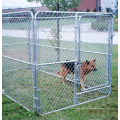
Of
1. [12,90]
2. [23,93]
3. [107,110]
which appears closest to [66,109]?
[107,110]

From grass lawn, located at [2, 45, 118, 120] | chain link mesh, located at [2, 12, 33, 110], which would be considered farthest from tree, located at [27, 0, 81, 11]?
grass lawn, located at [2, 45, 118, 120]

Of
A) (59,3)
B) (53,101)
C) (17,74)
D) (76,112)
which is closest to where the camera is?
(76,112)

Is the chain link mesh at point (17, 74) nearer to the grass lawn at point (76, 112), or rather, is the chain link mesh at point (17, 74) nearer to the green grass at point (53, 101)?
the green grass at point (53, 101)

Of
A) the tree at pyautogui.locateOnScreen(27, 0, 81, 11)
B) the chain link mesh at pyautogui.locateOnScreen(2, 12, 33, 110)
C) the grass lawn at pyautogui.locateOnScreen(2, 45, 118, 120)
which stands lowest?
the grass lawn at pyautogui.locateOnScreen(2, 45, 118, 120)

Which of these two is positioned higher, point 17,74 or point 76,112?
point 17,74

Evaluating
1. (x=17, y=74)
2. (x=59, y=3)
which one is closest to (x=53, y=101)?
(x=17, y=74)

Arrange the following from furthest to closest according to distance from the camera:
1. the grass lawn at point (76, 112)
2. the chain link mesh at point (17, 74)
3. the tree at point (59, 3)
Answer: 1. the tree at point (59, 3)
2. the chain link mesh at point (17, 74)
3. the grass lawn at point (76, 112)

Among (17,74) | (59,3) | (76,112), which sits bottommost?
(76,112)

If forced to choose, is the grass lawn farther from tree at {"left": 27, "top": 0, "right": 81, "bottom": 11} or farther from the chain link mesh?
tree at {"left": 27, "top": 0, "right": 81, "bottom": 11}

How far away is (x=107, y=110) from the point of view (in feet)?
12.8

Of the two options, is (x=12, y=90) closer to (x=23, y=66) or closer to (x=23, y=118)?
(x=23, y=118)

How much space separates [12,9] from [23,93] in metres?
5.61

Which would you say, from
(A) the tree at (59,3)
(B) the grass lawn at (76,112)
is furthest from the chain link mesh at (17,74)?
(A) the tree at (59,3)

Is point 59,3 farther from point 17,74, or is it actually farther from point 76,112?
point 76,112
